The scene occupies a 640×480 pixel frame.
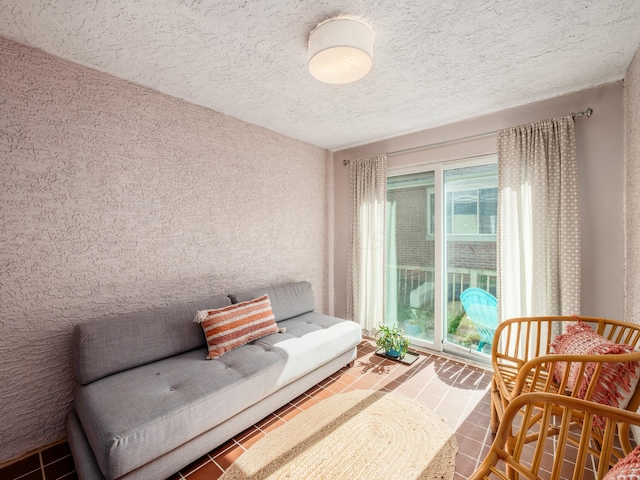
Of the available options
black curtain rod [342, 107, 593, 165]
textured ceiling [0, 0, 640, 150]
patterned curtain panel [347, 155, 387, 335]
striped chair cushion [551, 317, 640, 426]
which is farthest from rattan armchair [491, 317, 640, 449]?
textured ceiling [0, 0, 640, 150]

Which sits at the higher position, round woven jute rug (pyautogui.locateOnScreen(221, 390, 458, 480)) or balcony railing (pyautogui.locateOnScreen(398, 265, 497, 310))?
balcony railing (pyautogui.locateOnScreen(398, 265, 497, 310))

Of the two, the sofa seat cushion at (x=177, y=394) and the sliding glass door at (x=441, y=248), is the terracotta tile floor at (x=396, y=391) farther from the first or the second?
the sliding glass door at (x=441, y=248)

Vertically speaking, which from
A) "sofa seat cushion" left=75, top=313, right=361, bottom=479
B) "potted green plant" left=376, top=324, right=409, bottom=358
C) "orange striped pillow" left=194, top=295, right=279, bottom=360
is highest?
"orange striped pillow" left=194, top=295, right=279, bottom=360

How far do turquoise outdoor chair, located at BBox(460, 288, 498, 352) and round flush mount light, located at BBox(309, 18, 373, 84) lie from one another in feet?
8.02

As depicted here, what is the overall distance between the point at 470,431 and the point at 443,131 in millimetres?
2765

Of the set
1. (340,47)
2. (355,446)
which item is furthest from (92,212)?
(355,446)

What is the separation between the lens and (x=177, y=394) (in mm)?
1641

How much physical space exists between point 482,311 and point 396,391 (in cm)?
126

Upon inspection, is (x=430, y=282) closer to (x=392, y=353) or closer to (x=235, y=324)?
(x=392, y=353)

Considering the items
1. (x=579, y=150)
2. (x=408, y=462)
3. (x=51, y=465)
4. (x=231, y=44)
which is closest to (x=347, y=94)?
(x=231, y=44)

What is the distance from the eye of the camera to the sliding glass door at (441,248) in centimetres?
294

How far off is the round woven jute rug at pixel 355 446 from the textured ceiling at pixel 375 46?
8.34 ft

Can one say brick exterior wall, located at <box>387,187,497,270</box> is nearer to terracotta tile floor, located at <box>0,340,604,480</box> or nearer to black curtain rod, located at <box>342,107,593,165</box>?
black curtain rod, located at <box>342,107,593,165</box>

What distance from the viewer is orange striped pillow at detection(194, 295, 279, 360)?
7.16 feet
